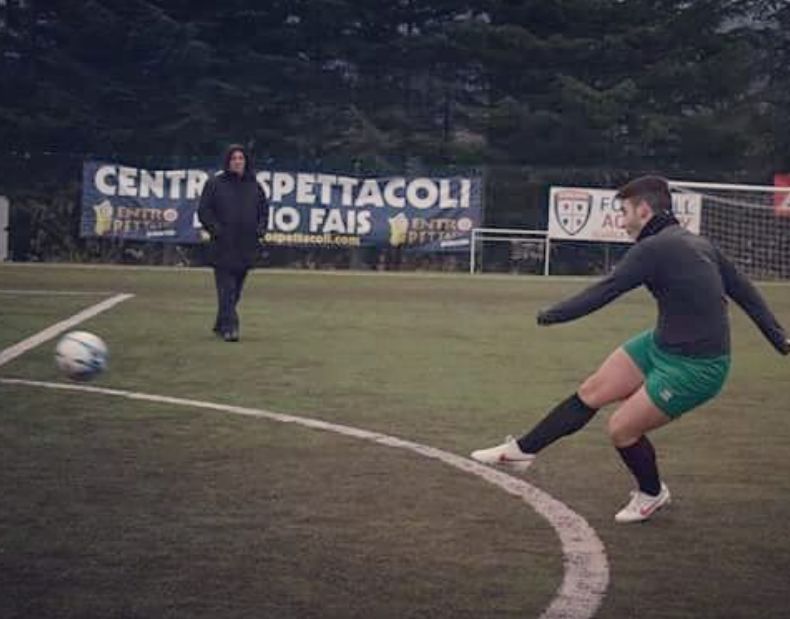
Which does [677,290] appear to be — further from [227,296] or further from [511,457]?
[227,296]

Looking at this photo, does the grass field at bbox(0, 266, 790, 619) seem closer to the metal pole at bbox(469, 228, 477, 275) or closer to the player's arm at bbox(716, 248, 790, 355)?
the player's arm at bbox(716, 248, 790, 355)

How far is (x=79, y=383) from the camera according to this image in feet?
36.0

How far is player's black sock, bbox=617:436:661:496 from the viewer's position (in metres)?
6.73

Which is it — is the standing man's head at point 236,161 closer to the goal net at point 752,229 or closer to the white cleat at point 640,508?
the white cleat at point 640,508

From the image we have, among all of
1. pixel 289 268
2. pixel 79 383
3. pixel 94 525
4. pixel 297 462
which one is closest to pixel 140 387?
pixel 79 383

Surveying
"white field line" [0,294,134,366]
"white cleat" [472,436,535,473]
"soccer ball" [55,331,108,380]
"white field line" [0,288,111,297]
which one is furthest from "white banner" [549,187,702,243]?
"white cleat" [472,436,535,473]

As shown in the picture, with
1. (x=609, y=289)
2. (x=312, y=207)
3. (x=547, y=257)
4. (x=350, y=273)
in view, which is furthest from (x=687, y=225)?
(x=609, y=289)

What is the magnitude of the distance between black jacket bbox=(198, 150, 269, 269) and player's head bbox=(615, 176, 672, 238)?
8584 millimetres

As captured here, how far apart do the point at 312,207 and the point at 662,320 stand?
2678 centimetres

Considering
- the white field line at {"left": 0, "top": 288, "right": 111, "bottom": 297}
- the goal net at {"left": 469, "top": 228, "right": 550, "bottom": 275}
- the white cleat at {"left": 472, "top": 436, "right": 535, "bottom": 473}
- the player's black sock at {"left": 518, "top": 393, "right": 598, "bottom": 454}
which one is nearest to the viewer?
the player's black sock at {"left": 518, "top": 393, "right": 598, "bottom": 454}

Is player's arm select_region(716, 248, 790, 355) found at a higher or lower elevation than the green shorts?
higher

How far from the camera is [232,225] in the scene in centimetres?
1511

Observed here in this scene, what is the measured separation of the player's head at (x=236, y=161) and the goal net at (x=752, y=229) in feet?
62.2

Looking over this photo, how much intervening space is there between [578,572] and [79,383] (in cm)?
623
